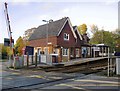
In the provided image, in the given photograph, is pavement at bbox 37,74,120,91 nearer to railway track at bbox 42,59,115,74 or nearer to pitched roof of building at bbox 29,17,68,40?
railway track at bbox 42,59,115,74

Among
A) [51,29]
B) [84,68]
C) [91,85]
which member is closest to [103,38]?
[51,29]

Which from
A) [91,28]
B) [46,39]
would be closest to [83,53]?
[46,39]

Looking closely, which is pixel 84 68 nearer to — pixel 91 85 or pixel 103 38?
pixel 91 85

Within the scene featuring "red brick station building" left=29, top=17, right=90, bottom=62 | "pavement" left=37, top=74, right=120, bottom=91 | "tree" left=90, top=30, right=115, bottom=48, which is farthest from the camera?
"tree" left=90, top=30, right=115, bottom=48

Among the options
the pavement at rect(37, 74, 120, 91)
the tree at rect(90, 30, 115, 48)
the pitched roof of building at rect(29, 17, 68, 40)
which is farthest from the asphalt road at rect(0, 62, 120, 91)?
the tree at rect(90, 30, 115, 48)

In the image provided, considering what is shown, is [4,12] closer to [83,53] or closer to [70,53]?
[70,53]

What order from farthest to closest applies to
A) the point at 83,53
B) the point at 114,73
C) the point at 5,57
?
1. the point at 5,57
2. the point at 83,53
3. the point at 114,73

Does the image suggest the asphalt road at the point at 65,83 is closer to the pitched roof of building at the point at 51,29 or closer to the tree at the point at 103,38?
the pitched roof of building at the point at 51,29

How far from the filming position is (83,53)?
51438mm

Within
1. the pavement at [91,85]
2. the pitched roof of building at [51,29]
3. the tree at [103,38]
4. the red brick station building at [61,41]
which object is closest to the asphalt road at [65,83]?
the pavement at [91,85]

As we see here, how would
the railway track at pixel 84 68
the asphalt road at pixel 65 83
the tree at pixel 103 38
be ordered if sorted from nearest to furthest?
the asphalt road at pixel 65 83, the railway track at pixel 84 68, the tree at pixel 103 38

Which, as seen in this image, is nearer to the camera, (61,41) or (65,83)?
(65,83)

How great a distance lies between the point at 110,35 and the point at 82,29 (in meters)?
10.4

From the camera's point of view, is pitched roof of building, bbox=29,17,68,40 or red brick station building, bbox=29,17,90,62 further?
pitched roof of building, bbox=29,17,68,40
